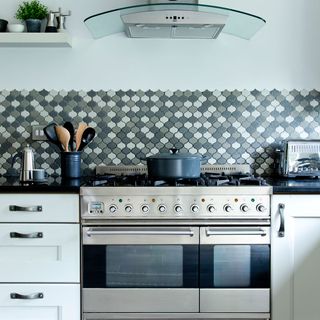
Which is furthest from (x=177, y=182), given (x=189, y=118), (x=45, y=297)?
(x=45, y=297)

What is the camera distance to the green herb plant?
3398 millimetres

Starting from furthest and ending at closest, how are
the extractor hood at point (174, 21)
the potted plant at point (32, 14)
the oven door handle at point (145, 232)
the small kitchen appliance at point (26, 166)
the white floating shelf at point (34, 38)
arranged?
the potted plant at point (32, 14), the white floating shelf at point (34, 38), the small kitchen appliance at point (26, 166), the extractor hood at point (174, 21), the oven door handle at point (145, 232)

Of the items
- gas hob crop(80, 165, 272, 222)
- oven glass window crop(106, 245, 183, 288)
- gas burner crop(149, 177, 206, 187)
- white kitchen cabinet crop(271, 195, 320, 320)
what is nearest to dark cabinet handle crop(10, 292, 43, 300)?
oven glass window crop(106, 245, 183, 288)

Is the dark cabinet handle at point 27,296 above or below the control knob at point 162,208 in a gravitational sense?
below

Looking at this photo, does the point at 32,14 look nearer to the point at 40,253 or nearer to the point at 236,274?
the point at 40,253

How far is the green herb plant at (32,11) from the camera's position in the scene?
3398mm

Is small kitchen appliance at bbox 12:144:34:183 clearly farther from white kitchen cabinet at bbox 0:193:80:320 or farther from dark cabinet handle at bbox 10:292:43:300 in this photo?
dark cabinet handle at bbox 10:292:43:300

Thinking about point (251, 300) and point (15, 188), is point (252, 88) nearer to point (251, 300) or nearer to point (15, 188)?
point (251, 300)

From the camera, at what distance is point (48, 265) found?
2.90 m

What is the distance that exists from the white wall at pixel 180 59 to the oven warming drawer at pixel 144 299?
1.30 m

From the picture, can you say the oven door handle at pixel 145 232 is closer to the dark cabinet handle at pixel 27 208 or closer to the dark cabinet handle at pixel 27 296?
the dark cabinet handle at pixel 27 208

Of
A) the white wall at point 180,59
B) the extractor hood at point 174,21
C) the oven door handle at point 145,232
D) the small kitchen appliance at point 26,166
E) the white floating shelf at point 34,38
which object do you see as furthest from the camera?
the white wall at point 180,59

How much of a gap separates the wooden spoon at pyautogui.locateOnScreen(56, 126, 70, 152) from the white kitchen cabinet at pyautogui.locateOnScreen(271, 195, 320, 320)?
1235 millimetres

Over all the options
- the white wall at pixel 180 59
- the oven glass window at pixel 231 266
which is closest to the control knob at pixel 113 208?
the oven glass window at pixel 231 266
